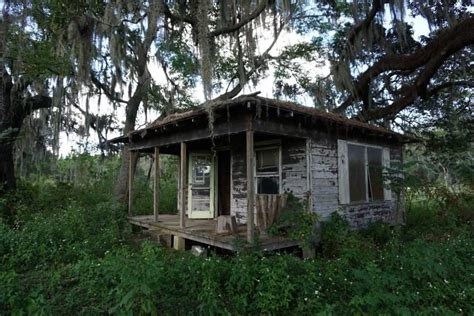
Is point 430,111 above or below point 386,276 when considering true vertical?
above

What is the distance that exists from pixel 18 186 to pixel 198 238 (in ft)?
25.4

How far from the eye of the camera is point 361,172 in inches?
302

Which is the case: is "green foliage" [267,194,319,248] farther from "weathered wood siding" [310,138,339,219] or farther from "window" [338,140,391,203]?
"window" [338,140,391,203]

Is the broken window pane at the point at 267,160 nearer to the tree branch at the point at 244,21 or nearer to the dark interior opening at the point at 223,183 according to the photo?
the dark interior opening at the point at 223,183

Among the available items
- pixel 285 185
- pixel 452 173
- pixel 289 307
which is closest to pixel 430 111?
pixel 452 173

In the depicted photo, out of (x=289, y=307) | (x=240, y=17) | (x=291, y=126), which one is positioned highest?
(x=240, y=17)

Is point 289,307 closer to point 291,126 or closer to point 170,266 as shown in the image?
point 170,266

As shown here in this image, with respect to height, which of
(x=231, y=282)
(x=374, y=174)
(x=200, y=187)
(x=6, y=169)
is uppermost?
(x=6, y=169)

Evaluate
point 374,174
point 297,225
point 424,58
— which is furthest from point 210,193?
point 424,58

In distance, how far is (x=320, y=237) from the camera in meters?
6.42

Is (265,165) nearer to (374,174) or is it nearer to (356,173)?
(356,173)

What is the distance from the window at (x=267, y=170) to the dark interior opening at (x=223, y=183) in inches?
61.1

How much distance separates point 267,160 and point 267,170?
0.24 m

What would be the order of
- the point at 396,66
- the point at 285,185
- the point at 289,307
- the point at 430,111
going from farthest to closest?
the point at 430,111
the point at 396,66
the point at 285,185
the point at 289,307
